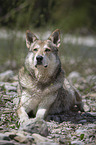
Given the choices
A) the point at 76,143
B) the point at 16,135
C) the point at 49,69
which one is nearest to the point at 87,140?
the point at 76,143

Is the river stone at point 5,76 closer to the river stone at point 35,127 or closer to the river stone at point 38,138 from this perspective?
the river stone at point 35,127

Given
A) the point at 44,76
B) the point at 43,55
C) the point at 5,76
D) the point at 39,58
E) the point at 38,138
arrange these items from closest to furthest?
1. the point at 38,138
2. the point at 39,58
3. the point at 43,55
4. the point at 44,76
5. the point at 5,76

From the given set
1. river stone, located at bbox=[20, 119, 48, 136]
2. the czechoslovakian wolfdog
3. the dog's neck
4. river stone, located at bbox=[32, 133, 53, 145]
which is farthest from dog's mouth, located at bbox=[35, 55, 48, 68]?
river stone, located at bbox=[32, 133, 53, 145]

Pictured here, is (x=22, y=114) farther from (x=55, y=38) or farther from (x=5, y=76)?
(x=5, y=76)

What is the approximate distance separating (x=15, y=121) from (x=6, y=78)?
8.84 feet

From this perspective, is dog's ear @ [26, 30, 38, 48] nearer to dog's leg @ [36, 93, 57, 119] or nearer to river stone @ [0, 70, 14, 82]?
dog's leg @ [36, 93, 57, 119]

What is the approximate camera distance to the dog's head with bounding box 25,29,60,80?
3.80 metres

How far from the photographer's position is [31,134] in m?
3.17

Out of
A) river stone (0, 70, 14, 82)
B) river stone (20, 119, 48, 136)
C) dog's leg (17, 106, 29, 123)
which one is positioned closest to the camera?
river stone (20, 119, 48, 136)

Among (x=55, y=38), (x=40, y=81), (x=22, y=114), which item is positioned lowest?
(x=22, y=114)

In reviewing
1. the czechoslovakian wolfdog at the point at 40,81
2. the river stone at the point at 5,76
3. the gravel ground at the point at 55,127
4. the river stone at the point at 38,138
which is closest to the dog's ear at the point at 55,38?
the czechoslovakian wolfdog at the point at 40,81

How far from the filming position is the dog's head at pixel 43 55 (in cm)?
380

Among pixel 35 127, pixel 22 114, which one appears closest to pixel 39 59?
pixel 22 114

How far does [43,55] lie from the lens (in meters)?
3.85
